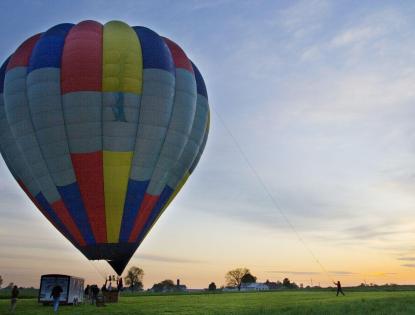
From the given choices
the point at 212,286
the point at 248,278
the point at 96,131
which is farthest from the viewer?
the point at 248,278

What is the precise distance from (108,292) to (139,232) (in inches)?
319

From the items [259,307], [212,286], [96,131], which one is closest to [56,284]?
[96,131]

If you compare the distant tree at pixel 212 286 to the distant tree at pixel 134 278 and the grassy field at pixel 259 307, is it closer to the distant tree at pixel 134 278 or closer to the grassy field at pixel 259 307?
the distant tree at pixel 134 278

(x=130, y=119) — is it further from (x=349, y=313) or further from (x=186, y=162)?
(x=349, y=313)

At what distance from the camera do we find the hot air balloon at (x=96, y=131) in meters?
26.9

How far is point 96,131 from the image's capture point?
88.0ft

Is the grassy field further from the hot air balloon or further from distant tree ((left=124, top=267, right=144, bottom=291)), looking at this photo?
distant tree ((left=124, top=267, right=144, bottom=291))

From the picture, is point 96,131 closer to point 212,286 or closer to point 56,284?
point 56,284

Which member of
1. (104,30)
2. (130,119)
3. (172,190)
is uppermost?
(104,30)

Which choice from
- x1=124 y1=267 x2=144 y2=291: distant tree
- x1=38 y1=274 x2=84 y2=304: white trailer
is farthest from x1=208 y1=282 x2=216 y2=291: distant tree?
x1=38 y1=274 x2=84 y2=304: white trailer

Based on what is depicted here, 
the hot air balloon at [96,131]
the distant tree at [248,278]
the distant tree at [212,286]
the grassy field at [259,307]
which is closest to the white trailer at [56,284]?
the grassy field at [259,307]

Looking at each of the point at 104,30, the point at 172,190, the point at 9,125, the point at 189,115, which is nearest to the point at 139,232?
the point at 172,190

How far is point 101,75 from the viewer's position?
27.1 meters

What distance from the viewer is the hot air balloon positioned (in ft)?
88.3
